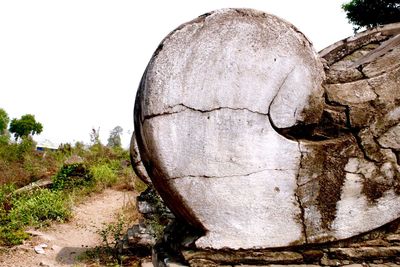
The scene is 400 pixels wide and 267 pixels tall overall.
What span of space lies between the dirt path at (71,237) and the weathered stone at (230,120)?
137 inches

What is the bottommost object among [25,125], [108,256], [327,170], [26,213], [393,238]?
[108,256]

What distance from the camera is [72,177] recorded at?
9148mm

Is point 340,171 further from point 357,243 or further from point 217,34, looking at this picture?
point 217,34

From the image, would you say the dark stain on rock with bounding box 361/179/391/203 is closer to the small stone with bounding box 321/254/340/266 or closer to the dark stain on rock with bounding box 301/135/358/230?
the dark stain on rock with bounding box 301/135/358/230

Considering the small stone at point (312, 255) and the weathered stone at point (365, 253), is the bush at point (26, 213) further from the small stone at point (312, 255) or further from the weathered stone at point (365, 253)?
the weathered stone at point (365, 253)

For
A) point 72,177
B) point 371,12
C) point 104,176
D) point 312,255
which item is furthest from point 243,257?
point 371,12

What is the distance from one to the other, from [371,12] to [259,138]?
976 cm

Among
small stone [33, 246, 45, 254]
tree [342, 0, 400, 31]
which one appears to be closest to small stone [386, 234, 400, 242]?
small stone [33, 246, 45, 254]

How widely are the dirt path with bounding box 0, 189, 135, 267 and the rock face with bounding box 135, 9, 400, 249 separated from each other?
3.50 meters

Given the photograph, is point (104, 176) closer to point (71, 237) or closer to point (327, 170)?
point (71, 237)

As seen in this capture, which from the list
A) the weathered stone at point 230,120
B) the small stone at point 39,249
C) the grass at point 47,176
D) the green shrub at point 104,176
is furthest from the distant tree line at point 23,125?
the weathered stone at point 230,120

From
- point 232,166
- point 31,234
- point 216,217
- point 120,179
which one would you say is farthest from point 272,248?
point 120,179

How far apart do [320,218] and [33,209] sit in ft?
18.7

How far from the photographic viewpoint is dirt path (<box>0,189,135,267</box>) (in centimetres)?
527
